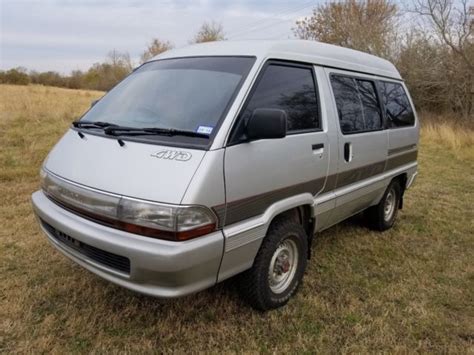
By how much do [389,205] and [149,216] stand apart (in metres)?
3.86

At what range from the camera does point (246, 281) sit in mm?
2916

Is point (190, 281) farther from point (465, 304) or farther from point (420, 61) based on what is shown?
point (420, 61)

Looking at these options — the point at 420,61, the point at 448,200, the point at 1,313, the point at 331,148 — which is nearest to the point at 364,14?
the point at 420,61

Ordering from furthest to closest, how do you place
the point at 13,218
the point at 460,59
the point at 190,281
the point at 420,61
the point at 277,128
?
1. the point at 420,61
2. the point at 460,59
3. the point at 13,218
4. the point at 277,128
5. the point at 190,281

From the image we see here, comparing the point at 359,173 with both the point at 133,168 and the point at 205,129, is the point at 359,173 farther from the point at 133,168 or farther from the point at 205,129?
the point at 133,168

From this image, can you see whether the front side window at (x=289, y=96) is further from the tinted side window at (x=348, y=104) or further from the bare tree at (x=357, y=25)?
the bare tree at (x=357, y=25)

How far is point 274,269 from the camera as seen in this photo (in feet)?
10.4

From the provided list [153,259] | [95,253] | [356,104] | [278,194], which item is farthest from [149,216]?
[356,104]

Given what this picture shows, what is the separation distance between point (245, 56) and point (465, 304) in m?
2.81

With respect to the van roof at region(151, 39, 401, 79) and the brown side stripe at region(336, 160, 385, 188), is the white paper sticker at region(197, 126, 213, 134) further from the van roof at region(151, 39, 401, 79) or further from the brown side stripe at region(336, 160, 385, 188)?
the brown side stripe at region(336, 160, 385, 188)

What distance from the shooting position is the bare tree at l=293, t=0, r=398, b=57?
22002 mm

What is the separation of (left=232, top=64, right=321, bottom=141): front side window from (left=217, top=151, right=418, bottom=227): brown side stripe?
46 centimetres

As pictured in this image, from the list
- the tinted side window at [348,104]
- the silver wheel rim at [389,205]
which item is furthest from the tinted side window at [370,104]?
the silver wheel rim at [389,205]

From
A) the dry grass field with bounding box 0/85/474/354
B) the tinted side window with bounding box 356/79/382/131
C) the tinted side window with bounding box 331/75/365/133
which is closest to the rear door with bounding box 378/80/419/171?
the tinted side window with bounding box 356/79/382/131
